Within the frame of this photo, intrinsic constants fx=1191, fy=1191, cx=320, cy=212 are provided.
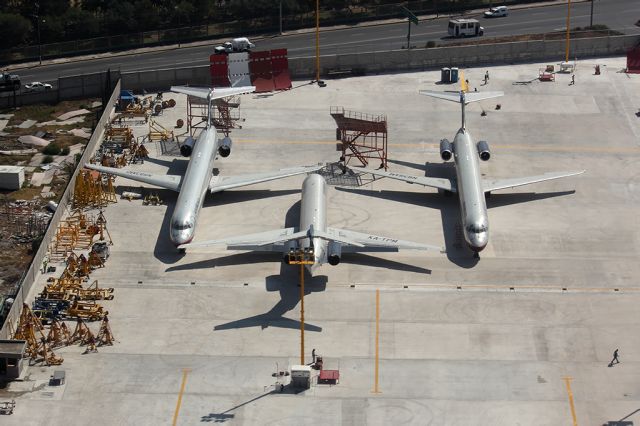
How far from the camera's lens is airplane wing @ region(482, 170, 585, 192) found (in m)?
111

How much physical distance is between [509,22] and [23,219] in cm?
8562

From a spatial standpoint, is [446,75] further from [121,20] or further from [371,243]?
[121,20]

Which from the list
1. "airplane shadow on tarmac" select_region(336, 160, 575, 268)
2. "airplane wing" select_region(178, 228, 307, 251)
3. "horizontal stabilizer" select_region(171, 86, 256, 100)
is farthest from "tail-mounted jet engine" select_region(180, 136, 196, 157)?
"airplane wing" select_region(178, 228, 307, 251)

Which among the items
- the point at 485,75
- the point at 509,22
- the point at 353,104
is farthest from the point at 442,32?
the point at 353,104

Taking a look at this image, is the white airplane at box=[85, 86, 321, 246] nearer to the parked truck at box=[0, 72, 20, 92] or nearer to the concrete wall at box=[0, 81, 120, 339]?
the concrete wall at box=[0, 81, 120, 339]

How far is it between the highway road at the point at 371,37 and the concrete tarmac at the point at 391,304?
104 feet

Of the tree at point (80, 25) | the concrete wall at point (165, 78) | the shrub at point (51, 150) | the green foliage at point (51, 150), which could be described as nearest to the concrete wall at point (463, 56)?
the concrete wall at point (165, 78)

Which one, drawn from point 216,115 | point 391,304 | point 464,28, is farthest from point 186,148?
point 464,28

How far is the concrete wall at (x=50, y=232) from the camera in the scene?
90812mm

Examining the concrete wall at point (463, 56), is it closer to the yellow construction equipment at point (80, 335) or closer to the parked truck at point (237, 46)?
the parked truck at point (237, 46)

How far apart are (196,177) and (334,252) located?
19073 millimetres

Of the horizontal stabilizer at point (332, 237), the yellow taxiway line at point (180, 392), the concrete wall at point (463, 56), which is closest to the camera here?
the yellow taxiway line at point (180, 392)

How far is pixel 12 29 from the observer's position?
164 metres

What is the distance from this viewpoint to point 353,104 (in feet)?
450
